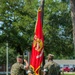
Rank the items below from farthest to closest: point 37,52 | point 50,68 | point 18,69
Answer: point 50,68, point 37,52, point 18,69

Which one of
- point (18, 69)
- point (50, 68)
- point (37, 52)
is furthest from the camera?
point (50, 68)

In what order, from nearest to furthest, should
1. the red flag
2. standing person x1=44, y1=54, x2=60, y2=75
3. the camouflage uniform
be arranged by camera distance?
the camouflage uniform → the red flag → standing person x1=44, y1=54, x2=60, y2=75

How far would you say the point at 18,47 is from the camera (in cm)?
3488

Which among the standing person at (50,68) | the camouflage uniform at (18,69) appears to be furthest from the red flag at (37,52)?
the camouflage uniform at (18,69)

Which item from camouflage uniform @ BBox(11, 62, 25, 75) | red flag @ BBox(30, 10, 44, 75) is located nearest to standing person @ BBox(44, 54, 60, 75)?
red flag @ BBox(30, 10, 44, 75)

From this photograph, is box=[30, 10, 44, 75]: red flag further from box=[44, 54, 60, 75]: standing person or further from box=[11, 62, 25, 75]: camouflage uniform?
box=[11, 62, 25, 75]: camouflage uniform

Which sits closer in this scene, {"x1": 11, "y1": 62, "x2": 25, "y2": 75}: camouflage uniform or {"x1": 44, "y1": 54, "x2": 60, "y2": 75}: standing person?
{"x1": 11, "y1": 62, "x2": 25, "y2": 75}: camouflage uniform

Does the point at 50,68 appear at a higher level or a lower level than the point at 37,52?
lower

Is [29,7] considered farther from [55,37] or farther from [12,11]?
[55,37]

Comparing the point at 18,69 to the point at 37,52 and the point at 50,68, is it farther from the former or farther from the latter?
the point at 50,68

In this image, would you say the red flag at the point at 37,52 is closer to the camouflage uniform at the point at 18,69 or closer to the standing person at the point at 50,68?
the standing person at the point at 50,68

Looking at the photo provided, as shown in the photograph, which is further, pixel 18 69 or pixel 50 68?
pixel 50 68

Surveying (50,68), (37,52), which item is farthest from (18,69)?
(50,68)

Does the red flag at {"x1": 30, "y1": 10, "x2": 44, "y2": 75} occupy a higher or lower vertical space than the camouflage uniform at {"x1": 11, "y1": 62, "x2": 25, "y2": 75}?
higher
